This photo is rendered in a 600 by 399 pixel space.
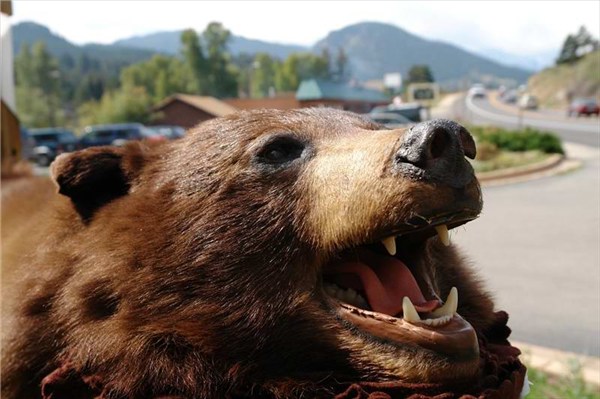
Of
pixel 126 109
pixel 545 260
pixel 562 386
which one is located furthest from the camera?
pixel 126 109

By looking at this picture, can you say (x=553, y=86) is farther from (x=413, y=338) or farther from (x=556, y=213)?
(x=413, y=338)

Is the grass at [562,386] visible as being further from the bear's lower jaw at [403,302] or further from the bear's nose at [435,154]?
the bear's nose at [435,154]

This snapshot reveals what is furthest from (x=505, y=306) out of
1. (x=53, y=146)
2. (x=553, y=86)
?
(x=553, y=86)

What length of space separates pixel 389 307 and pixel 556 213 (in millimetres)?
8706

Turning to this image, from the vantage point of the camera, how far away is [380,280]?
1.86 m

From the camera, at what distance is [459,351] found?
5.40 ft

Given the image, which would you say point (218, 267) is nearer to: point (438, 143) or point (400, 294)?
point (400, 294)

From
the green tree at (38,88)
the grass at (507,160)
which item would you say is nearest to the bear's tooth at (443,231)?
the grass at (507,160)

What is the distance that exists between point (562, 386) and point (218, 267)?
2.39m

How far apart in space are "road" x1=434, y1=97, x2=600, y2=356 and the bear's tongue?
22.1 inches

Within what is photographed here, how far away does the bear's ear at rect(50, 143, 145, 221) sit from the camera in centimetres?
218

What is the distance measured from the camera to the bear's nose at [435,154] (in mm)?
1594

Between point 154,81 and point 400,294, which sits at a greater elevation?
point 400,294

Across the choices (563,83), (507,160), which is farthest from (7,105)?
(563,83)
